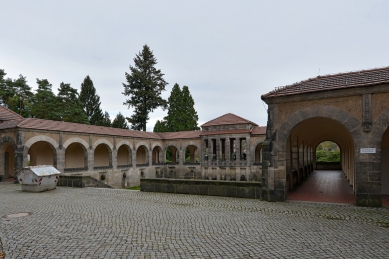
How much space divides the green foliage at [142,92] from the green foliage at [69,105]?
8025 mm

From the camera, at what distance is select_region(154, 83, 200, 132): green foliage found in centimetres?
4312

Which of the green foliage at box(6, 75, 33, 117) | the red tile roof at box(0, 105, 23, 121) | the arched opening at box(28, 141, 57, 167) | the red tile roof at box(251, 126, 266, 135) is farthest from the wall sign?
the green foliage at box(6, 75, 33, 117)

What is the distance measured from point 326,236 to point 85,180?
1371cm

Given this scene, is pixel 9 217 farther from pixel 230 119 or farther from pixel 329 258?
pixel 230 119

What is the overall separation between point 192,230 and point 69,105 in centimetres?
4066

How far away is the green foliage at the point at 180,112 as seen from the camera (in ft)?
141

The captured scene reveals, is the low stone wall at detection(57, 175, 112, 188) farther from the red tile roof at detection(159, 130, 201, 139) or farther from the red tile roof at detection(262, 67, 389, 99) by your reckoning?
the red tile roof at detection(159, 130, 201, 139)

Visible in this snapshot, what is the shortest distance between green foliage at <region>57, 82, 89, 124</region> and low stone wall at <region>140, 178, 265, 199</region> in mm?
31457

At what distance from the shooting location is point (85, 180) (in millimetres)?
15664

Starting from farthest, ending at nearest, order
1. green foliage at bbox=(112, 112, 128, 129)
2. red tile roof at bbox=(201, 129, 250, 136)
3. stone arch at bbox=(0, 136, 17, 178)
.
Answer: green foliage at bbox=(112, 112, 128, 129) → red tile roof at bbox=(201, 129, 250, 136) → stone arch at bbox=(0, 136, 17, 178)

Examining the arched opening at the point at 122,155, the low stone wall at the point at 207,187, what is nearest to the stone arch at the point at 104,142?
the arched opening at the point at 122,155

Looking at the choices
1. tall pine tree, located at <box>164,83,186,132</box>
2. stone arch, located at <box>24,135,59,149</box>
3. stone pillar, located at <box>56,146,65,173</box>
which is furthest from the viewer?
tall pine tree, located at <box>164,83,186,132</box>

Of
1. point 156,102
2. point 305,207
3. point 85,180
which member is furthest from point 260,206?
point 156,102

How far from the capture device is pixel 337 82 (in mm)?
10625
